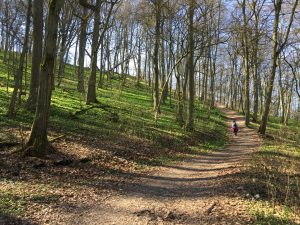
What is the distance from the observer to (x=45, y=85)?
9398mm

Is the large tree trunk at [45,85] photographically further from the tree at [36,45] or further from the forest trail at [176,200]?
the tree at [36,45]

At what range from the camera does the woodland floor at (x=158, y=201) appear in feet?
19.7

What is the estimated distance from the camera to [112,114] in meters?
17.4

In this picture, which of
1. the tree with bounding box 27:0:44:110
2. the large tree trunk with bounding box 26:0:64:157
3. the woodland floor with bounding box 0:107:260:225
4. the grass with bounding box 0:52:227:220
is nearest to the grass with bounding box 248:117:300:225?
the woodland floor with bounding box 0:107:260:225

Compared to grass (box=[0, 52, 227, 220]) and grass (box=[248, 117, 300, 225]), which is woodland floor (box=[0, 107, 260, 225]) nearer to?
grass (box=[248, 117, 300, 225])

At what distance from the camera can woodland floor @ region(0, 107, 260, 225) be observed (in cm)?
599

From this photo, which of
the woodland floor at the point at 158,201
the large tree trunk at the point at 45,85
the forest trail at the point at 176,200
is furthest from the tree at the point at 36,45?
the forest trail at the point at 176,200

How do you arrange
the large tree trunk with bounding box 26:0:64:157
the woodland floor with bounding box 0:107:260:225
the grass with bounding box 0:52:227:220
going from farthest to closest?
the large tree trunk with bounding box 26:0:64:157
the grass with bounding box 0:52:227:220
the woodland floor with bounding box 0:107:260:225

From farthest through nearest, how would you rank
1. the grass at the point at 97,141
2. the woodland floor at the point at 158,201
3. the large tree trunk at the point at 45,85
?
the large tree trunk at the point at 45,85, the grass at the point at 97,141, the woodland floor at the point at 158,201

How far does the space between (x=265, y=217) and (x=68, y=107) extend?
46.0 ft

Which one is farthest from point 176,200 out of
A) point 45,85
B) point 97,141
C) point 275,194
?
point 97,141

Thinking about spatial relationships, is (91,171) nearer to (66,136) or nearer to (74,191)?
(74,191)

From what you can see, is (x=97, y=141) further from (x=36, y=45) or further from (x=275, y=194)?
(x=275, y=194)

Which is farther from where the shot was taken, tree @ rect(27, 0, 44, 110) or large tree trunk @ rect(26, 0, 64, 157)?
tree @ rect(27, 0, 44, 110)
